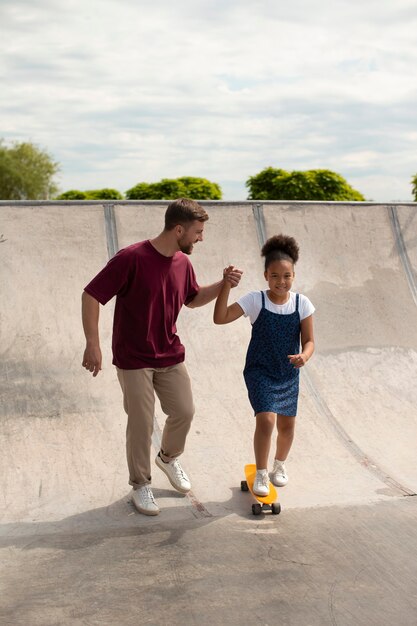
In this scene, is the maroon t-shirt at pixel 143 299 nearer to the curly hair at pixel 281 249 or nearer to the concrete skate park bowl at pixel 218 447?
the curly hair at pixel 281 249

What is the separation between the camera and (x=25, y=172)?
59.6 meters

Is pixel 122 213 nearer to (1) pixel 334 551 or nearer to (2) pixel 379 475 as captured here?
(2) pixel 379 475

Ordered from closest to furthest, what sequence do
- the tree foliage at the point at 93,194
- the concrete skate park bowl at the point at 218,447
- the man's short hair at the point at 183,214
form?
the concrete skate park bowl at the point at 218,447, the man's short hair at the point at 183,214, the tree foliage at the point at 93,194

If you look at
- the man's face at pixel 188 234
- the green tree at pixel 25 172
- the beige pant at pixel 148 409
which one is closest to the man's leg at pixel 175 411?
the beige pant at pixel 148 409

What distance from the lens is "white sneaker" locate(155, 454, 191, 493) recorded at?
512 centimetres

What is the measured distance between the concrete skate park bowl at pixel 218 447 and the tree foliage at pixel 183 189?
36.3ft

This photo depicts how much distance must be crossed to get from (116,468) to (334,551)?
173cm

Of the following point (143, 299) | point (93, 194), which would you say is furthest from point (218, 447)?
point (93, 194)

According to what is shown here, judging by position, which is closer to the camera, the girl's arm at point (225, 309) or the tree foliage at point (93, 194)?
the girl's arm at point (225, 309)

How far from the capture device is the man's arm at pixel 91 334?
4.60m

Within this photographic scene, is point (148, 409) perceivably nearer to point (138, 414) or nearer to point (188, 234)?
point (138, 414)

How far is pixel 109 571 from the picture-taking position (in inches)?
161

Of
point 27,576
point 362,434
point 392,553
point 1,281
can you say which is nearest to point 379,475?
point 362,434

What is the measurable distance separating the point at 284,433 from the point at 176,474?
0.71 meters
